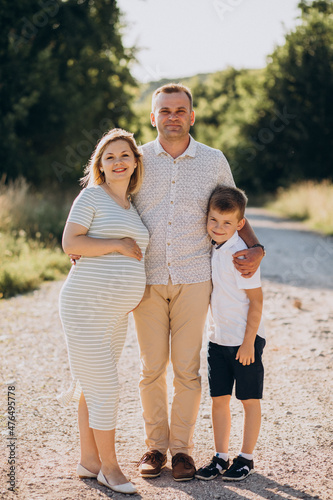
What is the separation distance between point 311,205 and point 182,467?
18.1 meters

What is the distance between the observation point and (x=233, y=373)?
329 centimetres

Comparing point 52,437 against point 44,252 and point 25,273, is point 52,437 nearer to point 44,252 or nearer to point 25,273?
point 25,273

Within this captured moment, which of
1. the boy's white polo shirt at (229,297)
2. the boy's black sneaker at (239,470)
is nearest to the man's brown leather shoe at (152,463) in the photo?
the boy's black sneaker at (239,470)

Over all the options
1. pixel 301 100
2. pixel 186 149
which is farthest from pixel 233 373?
pixel 301 100

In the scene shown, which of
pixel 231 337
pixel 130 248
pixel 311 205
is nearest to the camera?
pixel 130 248

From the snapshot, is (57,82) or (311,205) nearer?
(57,82)

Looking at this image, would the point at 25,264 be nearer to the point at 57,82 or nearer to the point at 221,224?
the point at 221,224

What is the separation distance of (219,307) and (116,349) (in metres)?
0.68

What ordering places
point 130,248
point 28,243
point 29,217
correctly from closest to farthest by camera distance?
point 130,248 → point 28,243 → point 29,217

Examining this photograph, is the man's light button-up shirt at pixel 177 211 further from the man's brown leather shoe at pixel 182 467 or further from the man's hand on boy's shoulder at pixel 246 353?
the man's brown leather shoe at pixel 182 467

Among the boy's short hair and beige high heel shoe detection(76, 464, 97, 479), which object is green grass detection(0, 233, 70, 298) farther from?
the boy's short hair

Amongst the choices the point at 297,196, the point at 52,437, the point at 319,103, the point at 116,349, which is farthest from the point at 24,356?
the point at 319,103

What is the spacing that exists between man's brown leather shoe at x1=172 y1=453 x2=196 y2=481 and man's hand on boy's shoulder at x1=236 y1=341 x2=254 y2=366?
2.25ft

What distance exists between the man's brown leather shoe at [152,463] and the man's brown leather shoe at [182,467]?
3.8 inches
